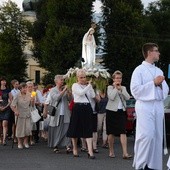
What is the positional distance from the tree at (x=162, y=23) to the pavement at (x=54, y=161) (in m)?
46.1

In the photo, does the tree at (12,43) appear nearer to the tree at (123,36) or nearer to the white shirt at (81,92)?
the tree at (123,36)

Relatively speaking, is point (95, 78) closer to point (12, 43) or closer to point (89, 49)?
point (89, 49)

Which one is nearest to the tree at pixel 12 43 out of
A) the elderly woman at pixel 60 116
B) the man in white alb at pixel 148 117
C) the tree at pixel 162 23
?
the tree at pixel 162 23

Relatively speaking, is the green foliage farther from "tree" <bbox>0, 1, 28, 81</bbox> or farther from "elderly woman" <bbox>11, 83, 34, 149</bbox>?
"elderly woman" <bbox>11, 83, 34, 149</bbox>

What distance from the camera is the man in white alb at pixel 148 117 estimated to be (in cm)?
757

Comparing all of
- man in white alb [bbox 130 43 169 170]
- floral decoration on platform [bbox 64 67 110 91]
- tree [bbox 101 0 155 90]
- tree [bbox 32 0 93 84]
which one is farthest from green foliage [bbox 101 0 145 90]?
man in white alb [bbox 130 43 169 170]

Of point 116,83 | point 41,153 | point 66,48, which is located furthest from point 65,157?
point 66,48

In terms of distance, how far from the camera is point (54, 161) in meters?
11.4

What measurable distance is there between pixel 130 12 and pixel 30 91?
30.9 m

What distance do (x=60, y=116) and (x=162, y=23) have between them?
5286cm

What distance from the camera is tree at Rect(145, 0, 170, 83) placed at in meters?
60.8

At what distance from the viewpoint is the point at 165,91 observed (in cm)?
781

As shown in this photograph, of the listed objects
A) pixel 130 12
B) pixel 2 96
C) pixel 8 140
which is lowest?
pixel 8 140

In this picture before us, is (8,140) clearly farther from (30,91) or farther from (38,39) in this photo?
(38,39)
